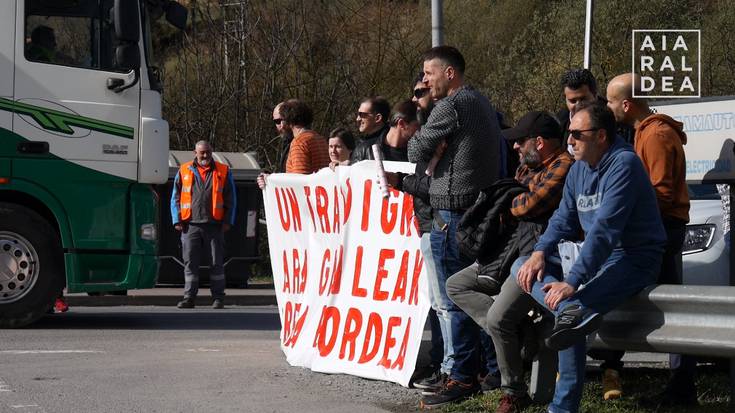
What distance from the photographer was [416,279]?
806cm

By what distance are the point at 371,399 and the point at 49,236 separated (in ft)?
16.3

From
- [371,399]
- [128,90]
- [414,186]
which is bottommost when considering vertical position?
[371,399]

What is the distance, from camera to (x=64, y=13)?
37.8 ft

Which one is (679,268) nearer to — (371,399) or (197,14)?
(371,399)

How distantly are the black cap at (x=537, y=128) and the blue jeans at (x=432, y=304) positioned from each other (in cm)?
92

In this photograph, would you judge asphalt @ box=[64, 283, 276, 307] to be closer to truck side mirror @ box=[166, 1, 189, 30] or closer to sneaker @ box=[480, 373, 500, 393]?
truck side mirror @ box=[166, 1, 189, 30]

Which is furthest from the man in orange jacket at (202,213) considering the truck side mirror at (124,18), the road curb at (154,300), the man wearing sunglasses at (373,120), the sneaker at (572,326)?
the sneaker at (572,326)

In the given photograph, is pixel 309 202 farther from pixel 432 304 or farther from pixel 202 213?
pixel 202 213

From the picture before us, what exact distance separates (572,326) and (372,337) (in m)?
2.56

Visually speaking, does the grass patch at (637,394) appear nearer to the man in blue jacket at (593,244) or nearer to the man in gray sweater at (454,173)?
the man in gray sweater at (454,173)

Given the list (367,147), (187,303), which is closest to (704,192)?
(367,147)

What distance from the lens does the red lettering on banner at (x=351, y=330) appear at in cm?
845

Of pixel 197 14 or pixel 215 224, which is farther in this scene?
pixel 197 14

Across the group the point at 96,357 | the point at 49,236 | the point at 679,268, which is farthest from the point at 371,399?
the point at 49,236
